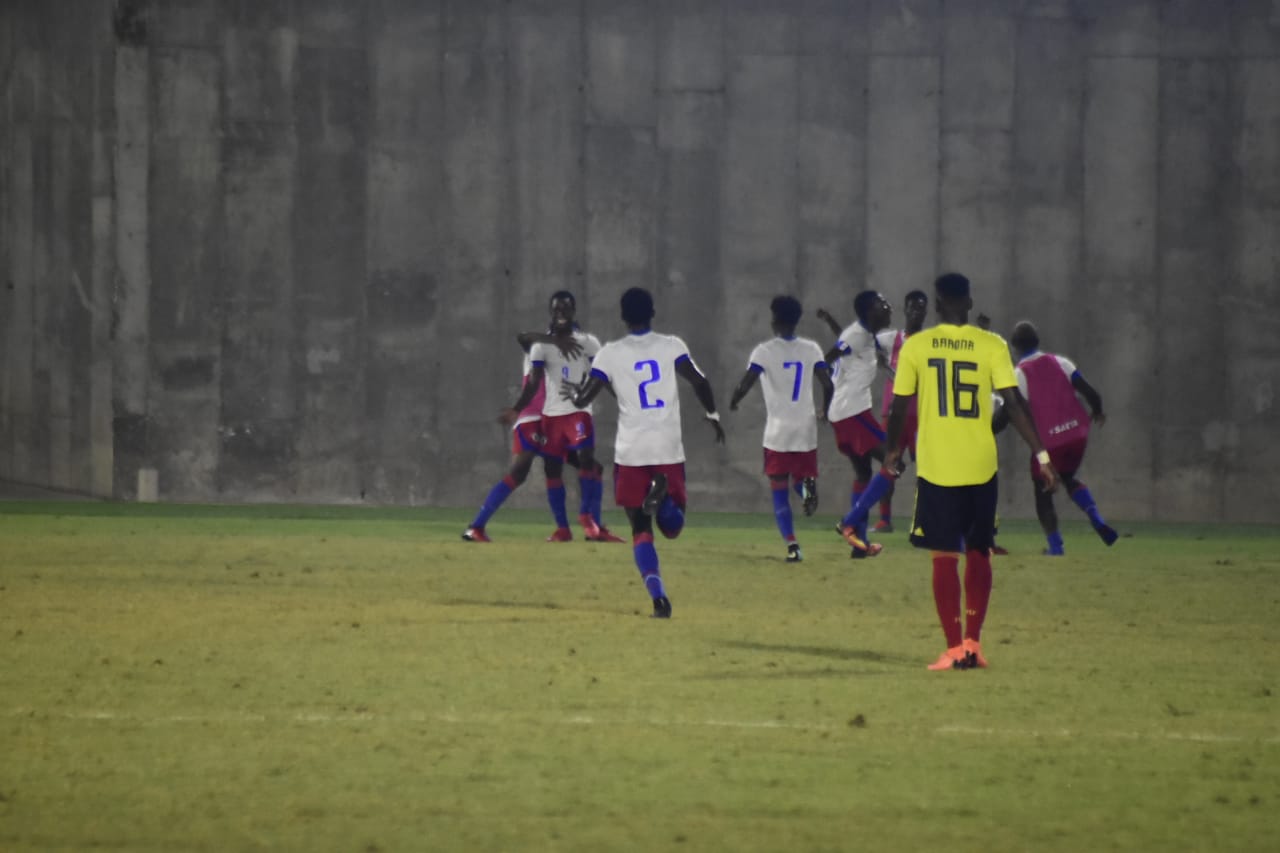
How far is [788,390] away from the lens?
19.0 metres

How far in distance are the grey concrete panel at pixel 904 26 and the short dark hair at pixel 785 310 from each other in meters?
8.23

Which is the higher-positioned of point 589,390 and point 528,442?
point 589,390

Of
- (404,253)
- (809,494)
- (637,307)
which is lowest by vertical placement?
(809,494)

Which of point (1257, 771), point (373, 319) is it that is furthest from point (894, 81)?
point (1257, 771)

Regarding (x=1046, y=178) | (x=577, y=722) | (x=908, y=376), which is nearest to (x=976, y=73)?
(x=1046, y=178)

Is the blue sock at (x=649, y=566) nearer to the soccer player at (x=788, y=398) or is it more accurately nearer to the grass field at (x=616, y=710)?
the grass field at (x=616, y=710)

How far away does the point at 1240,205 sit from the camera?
26234mm

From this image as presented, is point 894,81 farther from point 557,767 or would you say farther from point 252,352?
point 557,767

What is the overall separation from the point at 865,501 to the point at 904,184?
8.87 m

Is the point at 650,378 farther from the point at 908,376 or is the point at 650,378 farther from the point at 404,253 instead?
the point at 404,253

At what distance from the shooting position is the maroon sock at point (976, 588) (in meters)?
11.1

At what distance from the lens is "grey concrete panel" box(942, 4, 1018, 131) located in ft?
86.1

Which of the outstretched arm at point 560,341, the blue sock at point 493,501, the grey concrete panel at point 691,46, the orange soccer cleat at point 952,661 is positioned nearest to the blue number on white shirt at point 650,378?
the orange soccer cleat at point 952,661

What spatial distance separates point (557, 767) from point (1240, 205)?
20.2 meters
